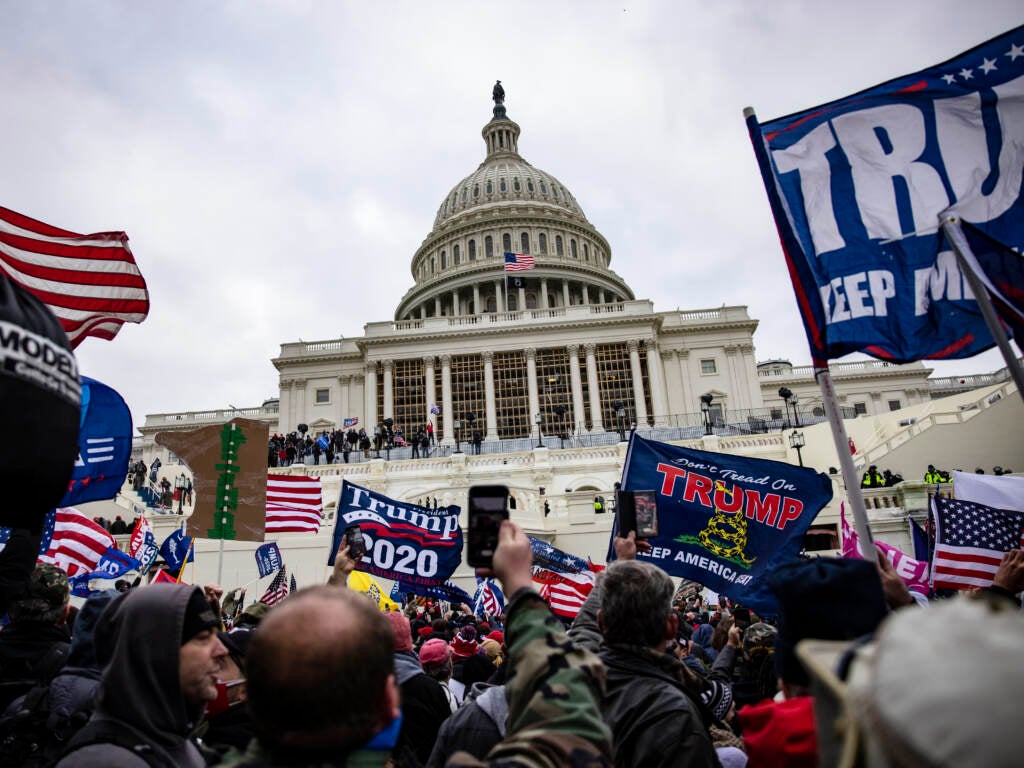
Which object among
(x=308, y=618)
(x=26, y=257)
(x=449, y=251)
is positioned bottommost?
(x=308, y=618)

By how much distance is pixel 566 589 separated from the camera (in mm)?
9773

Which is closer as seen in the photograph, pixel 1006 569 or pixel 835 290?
pixel 1006 569

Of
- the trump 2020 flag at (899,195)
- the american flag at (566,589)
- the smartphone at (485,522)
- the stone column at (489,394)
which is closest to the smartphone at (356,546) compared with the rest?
the smartphone at (485,522)

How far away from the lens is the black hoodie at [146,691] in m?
2.31

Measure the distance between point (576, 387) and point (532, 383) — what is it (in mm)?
3163

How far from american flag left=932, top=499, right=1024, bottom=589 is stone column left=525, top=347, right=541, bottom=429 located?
42.0 metres

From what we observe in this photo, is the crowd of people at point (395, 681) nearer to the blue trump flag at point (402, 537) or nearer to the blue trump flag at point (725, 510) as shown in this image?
the blue trump flag at point (725, 510)

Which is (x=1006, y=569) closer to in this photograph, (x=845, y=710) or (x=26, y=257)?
(x=845, y=710)

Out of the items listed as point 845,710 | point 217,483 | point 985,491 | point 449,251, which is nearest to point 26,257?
point 217,483

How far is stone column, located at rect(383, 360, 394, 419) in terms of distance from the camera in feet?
167

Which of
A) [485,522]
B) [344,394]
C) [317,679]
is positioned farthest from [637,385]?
[317,679]

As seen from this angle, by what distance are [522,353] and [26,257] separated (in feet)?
149

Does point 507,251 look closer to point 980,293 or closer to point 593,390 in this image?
point 593,390

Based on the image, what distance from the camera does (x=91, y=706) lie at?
323 centimetres
